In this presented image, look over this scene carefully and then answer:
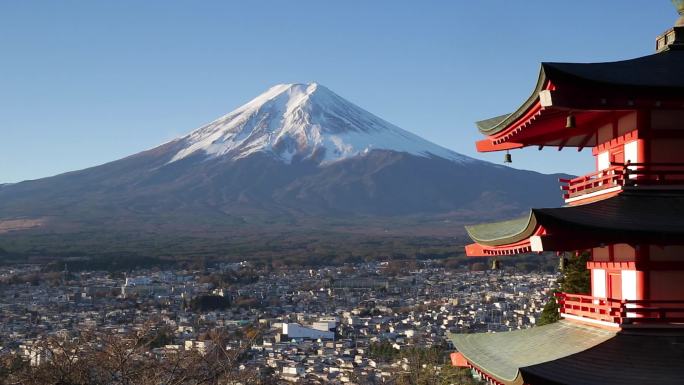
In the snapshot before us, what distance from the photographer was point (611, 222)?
26.3 ft

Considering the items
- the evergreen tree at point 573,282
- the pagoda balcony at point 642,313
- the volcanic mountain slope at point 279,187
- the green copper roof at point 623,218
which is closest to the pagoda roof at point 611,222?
the green copper roof at point 623,218

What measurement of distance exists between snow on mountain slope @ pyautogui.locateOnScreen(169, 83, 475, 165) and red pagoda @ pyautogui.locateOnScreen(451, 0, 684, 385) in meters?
138

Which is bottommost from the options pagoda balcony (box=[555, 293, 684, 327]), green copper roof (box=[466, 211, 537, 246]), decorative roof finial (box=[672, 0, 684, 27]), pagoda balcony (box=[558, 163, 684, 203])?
pagoda balcony (box=[555, 293, 684, 327])

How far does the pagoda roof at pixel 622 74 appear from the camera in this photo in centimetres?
810

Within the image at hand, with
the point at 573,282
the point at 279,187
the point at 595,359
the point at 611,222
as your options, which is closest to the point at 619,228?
the point at 611,222

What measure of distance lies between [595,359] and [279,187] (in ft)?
429

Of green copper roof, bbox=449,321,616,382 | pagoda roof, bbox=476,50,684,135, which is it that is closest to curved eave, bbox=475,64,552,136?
pagoda roof, bbox=476,50,684,135

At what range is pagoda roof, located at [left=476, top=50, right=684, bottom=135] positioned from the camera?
8.10 meters

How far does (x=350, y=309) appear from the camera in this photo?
5400 centimetres

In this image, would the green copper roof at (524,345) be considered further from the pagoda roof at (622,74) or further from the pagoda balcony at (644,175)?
the pagoda roof at (622,74)

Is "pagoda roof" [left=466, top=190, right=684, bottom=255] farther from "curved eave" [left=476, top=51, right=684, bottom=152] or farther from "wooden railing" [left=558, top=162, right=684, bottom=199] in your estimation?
"curved eave" [left=476, top=51, right=684, bottom=152]

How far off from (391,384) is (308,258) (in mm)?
57823

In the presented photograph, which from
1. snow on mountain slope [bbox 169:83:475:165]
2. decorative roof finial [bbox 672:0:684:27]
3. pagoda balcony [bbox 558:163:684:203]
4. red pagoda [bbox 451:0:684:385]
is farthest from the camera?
snow on mountain slope [bbox 169:83:475:165]

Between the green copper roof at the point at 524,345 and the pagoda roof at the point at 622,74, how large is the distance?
2.12m
